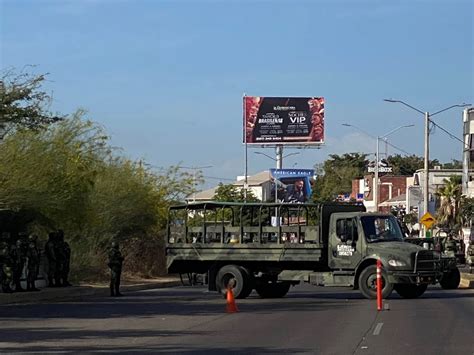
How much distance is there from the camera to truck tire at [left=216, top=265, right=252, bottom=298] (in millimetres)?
27062

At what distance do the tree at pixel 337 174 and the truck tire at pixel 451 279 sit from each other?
61.5m

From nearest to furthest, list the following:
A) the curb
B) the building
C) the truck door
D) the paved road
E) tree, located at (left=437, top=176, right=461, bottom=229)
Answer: the paved road, the curb, the truck door, tree, located at (left=437, top=176, right=461, bottom=229), the building

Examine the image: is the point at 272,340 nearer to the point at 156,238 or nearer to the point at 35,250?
the point at 35,250

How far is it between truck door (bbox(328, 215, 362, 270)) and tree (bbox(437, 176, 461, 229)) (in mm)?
46301

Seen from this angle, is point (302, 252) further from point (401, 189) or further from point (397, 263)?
point (401, 189)

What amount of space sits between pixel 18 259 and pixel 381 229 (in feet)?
34.0

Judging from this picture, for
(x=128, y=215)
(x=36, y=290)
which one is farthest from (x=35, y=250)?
(x=128, y=215)

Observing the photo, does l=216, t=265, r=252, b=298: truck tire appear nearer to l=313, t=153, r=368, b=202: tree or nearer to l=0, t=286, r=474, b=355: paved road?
l=0, t=286, r=474, b=355: paved road

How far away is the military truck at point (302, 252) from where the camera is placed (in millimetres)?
26281

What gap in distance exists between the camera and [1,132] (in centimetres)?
2905

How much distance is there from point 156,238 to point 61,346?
25.5m

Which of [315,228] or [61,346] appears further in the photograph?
[315,228]

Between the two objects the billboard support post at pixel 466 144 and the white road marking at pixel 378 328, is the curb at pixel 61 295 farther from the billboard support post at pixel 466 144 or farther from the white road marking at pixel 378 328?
the billboard support post at pixel 466 144

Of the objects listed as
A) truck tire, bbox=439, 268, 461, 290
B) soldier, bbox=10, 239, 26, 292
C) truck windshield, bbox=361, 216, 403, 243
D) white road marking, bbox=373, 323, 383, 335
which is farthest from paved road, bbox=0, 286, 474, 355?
truck tire, bbox=439, 268, 461, 290
